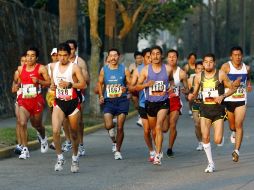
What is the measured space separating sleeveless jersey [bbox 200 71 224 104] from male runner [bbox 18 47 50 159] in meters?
2.76

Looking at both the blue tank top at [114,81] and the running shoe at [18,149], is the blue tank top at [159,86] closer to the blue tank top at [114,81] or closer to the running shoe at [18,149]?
the blue tank top at [114,81]

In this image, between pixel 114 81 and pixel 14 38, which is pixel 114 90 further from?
pixel 14 38

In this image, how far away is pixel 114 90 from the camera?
15258 millimetres

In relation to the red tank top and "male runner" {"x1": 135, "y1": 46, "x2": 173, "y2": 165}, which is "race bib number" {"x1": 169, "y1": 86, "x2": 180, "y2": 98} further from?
the red tank top

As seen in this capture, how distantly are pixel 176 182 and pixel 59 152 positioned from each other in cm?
208

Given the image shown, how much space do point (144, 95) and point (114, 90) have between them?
1.67 feet

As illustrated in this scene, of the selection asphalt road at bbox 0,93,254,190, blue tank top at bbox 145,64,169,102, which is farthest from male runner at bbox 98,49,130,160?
blue tank top at bbox 145,64,169,102

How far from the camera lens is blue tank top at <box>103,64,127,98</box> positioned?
15.2 metres

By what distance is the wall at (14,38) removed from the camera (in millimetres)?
26312

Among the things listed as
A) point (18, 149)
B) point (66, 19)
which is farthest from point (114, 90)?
point (66, 19)

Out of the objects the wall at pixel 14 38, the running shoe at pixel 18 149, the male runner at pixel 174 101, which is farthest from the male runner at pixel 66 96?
the wall at pixel 14 38

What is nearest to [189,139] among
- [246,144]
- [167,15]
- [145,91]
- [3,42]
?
[246,144]

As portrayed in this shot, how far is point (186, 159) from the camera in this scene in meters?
15.2

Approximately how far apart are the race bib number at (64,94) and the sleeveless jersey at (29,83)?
193cm
